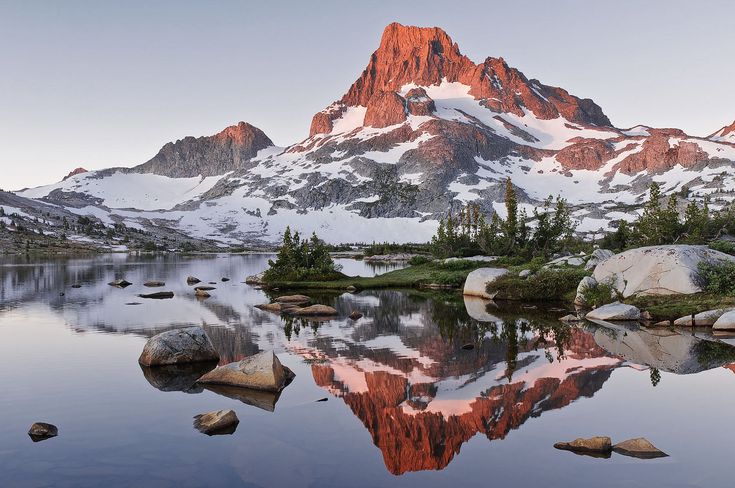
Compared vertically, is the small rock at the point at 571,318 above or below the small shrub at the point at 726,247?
below

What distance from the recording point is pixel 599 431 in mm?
14992

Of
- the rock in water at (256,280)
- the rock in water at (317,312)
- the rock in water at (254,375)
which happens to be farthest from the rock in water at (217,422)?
the rock in water at (256,280)

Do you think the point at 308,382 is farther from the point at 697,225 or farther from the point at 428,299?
the point at 697,225

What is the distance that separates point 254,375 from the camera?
63.8ft

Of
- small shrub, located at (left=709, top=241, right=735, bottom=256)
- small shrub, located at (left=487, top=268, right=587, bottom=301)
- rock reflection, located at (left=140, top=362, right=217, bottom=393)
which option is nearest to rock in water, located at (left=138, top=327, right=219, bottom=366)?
rock reflection, located at (left=140, top=362, right=217, bottom=393)

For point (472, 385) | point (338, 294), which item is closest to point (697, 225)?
point (338, 294)

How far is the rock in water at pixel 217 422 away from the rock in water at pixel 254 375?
10.7ft

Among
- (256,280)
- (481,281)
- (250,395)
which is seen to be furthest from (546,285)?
(256,280)

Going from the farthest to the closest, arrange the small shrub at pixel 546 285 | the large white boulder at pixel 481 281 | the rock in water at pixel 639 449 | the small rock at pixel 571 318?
1. the large white boulder at pixel 481 281
2. the small shrub at pixel 546 285
3. the small rock at pixel 571 318
4. the rock in water at pixel 639 449

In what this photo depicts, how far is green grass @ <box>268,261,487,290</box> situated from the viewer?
57844 millimetres

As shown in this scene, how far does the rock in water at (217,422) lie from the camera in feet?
49.1

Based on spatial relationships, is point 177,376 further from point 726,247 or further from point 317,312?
point 726,247

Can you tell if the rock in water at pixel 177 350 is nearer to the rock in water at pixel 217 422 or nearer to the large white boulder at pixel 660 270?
the rock in water at pixel 217 422

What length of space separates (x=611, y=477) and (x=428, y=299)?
36.9m
